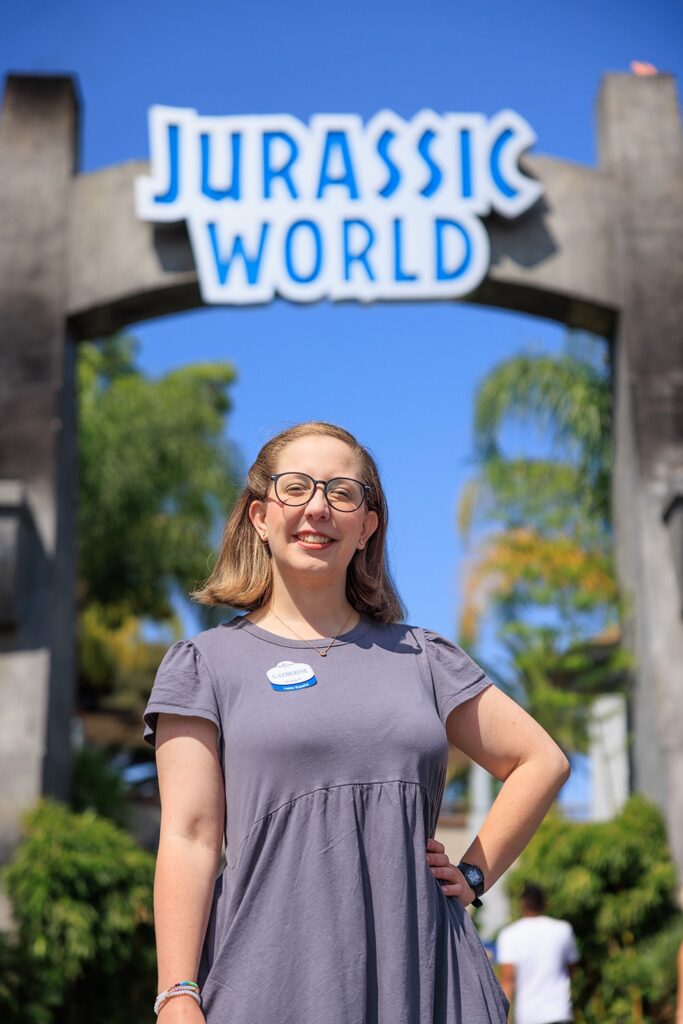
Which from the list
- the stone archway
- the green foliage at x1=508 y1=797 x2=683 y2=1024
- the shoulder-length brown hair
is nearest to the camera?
the shoulder-length brown hair

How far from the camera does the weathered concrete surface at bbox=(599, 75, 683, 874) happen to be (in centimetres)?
995

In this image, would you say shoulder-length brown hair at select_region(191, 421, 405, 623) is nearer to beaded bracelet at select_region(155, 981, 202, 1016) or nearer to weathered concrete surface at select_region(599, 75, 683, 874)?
beaded bracelet at select_region(155, 981, 202, 1016)

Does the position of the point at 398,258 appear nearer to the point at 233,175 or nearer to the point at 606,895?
the point at 233,175

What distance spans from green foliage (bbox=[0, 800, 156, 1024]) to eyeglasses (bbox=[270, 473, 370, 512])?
7.16 m

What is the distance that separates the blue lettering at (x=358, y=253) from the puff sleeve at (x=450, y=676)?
8.89 meters

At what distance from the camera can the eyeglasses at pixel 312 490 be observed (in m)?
2.45

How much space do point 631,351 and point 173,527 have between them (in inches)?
380

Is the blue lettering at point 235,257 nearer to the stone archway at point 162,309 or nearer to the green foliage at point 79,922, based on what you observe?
the stone archway at point 162,309

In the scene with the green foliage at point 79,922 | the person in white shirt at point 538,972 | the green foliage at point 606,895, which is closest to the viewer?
the person in white shirt at point 538,972

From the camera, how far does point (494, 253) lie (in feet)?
36.9

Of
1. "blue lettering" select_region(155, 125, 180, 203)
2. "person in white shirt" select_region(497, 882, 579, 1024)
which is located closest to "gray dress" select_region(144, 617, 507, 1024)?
"person in white shirt" select_region(497, 882, 579, 1024)

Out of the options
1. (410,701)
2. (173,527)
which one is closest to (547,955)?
(410,701)

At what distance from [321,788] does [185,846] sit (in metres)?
0.26

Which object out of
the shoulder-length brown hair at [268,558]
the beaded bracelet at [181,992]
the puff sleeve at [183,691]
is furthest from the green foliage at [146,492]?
the beaded bracelet at [181,992]
